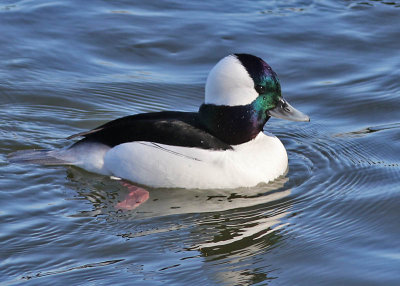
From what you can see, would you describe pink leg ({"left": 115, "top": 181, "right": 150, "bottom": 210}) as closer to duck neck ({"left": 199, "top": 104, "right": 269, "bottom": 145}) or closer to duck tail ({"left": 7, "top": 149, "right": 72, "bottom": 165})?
duck tail ({"left": 7, "top": 149, "right": 72, "bottom": 165})

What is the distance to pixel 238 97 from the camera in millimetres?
8188

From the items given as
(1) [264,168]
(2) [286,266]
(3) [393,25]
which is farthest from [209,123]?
(3) [393,25]

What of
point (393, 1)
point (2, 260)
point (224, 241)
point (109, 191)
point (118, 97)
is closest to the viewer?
point (2, 260)

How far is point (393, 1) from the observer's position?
1362 cm

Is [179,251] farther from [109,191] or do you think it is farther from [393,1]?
[393,1]

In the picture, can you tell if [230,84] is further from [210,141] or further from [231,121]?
[210,141]

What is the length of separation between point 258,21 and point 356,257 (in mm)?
6717

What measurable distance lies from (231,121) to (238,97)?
25cm

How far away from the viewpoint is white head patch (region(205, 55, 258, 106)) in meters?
8.09

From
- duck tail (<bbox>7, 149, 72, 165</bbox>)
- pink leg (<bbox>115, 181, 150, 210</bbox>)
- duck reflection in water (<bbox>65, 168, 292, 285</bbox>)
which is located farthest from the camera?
duck tail (<bbox>7, 149, 72, 165</bbox>)

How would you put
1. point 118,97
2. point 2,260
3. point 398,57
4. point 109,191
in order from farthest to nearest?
point 398,57, point 118,97, point 109,191, point 2,260

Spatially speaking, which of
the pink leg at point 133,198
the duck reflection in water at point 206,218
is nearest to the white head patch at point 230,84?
the duck reflection in water at point 206,218

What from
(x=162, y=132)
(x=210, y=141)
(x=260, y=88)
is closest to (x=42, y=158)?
(x=162, y=132)

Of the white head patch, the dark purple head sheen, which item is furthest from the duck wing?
the white head patch
